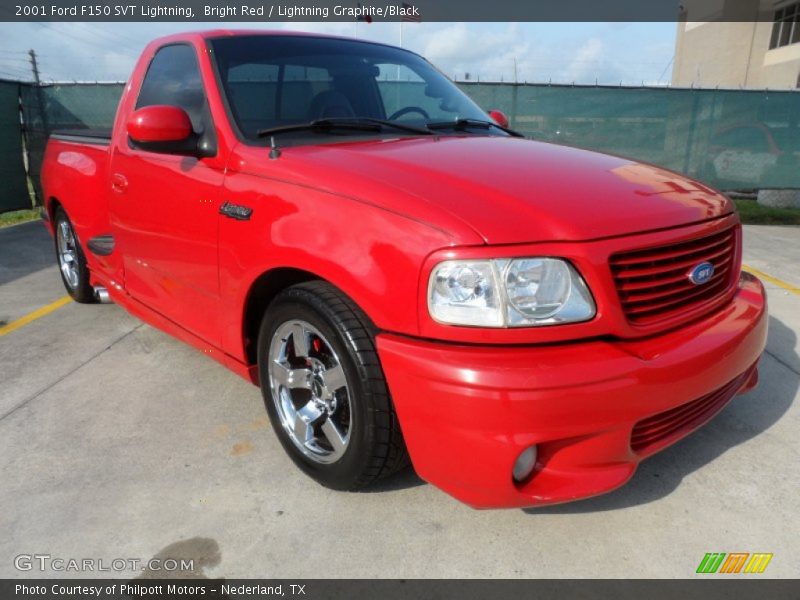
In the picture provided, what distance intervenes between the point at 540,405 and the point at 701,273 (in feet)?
2.89

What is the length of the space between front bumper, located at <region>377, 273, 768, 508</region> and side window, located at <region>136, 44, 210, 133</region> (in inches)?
62.8

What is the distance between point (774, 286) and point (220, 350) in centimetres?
464

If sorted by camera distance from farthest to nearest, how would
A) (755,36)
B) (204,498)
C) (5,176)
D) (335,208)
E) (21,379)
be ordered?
(755,36)
(5,176)
(21,379)
(204,498)
(335,208)

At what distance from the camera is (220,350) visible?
2.78 m

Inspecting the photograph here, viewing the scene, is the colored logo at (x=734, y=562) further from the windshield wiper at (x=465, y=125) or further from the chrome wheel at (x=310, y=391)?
the windshield wiper at (x=465, y=125)

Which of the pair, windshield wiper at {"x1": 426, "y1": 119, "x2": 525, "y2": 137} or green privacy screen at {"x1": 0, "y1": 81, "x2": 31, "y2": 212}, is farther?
green privacy screen at {"x1": 0, "y1": 81, "x2": 31, "y2": 212}

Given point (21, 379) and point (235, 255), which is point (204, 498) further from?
point (21, 379)

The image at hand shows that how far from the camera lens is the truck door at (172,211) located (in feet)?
8.70

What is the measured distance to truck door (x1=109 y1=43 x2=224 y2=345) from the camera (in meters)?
2.65

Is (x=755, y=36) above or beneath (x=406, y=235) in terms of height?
above

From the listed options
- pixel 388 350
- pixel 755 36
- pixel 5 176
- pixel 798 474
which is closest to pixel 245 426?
pixel 388 350

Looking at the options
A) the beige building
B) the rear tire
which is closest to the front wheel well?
the rear tire

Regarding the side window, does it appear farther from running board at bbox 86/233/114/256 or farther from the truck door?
running board at bbox 86/233/114/256

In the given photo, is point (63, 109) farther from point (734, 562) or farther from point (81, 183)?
point (734, 562)
